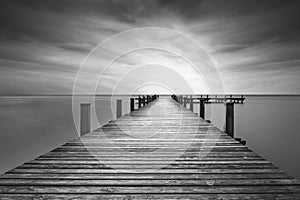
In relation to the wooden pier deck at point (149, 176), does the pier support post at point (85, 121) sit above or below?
above

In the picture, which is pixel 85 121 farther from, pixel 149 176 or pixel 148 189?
pixel 148 189

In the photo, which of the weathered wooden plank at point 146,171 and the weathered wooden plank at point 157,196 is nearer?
the weathered wooden plank at point 157,196

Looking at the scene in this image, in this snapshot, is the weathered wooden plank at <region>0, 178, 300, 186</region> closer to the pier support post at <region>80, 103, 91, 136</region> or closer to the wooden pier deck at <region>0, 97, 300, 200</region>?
the wooden pier deck at <region>0, 97, 300, 200</region>

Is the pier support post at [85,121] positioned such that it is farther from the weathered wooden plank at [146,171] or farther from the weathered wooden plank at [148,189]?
the weathered wooden plank at [148,189]

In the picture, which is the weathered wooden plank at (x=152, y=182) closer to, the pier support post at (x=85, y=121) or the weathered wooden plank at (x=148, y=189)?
the weathered wooden plank at (x=148, y=189)

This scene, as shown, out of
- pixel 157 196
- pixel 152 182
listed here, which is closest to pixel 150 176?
pixel 152 182

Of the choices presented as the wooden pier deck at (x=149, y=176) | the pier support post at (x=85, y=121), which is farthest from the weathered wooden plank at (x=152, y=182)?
the pier support post at (x=85, y=121)

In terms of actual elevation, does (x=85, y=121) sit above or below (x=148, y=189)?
above

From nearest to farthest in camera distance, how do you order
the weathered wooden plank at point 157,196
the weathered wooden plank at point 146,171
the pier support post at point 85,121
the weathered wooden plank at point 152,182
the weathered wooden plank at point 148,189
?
1. the weathered wooden plank at point 157,196
2. the weathered wooden plank at point 148,189
3. the weathered wooden plank at point 152,182
4. the weathered wooden plank at point 146,171
5. the pier support post at point 85,121

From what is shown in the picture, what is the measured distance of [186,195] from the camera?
2096 mm

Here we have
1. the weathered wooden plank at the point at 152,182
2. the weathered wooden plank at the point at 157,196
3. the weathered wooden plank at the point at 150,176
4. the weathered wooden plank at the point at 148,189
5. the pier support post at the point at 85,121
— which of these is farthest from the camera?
the pier support post at the point at 85,121

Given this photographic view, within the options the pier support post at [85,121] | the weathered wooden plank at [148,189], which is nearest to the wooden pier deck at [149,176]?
the weathered wooden plank at [148,189]

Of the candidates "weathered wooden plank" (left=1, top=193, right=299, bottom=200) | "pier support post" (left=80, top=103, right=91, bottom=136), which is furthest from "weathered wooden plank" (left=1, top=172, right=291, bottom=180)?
"pier support post" (left=80, top=103, right=91, bottom=136)

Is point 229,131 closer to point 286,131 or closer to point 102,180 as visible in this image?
point 102,180
